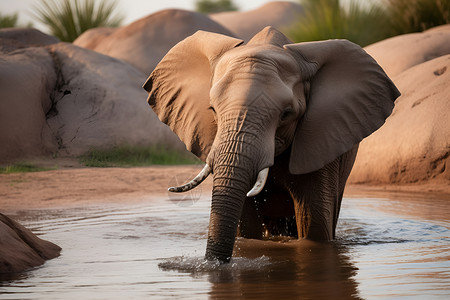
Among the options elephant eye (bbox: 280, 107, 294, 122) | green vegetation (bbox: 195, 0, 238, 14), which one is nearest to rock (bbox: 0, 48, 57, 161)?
elephant eye (bbox: 280, 107, 294, 122)

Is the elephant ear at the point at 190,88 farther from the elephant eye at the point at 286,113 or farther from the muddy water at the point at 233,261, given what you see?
the muddy water at the point at 233,261

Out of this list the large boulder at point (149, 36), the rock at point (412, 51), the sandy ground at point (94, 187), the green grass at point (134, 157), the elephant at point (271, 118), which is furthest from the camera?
the large boulder at point (149, 36)

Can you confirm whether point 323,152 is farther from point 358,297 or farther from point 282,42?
point 358,297

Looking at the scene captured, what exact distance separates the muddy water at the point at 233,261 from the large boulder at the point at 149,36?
936 cm

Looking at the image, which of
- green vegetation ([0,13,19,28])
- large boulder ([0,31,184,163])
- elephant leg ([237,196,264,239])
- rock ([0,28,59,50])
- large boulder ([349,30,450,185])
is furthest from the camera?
green vegetation ([0,13,19,28])

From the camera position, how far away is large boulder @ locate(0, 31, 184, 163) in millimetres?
12500

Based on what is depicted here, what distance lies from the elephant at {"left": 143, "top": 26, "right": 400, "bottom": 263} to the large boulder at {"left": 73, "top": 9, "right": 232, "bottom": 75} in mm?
10928

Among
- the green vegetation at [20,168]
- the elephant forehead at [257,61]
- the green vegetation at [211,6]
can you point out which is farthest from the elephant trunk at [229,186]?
the green vegetation at [211,6]

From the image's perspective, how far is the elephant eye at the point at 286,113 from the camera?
5784 millimetres

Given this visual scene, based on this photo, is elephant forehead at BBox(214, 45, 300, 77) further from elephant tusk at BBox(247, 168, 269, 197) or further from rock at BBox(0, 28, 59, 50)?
rock at BBox(0, 28, 59, 50)

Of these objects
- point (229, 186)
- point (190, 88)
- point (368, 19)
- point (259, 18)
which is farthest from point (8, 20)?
point (229, 186)

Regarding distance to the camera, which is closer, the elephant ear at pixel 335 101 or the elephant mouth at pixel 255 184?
the elephant mouth at pixel 255 184

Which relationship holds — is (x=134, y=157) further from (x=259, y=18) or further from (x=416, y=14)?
(x=259, y=18)

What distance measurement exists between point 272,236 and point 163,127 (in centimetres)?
729
